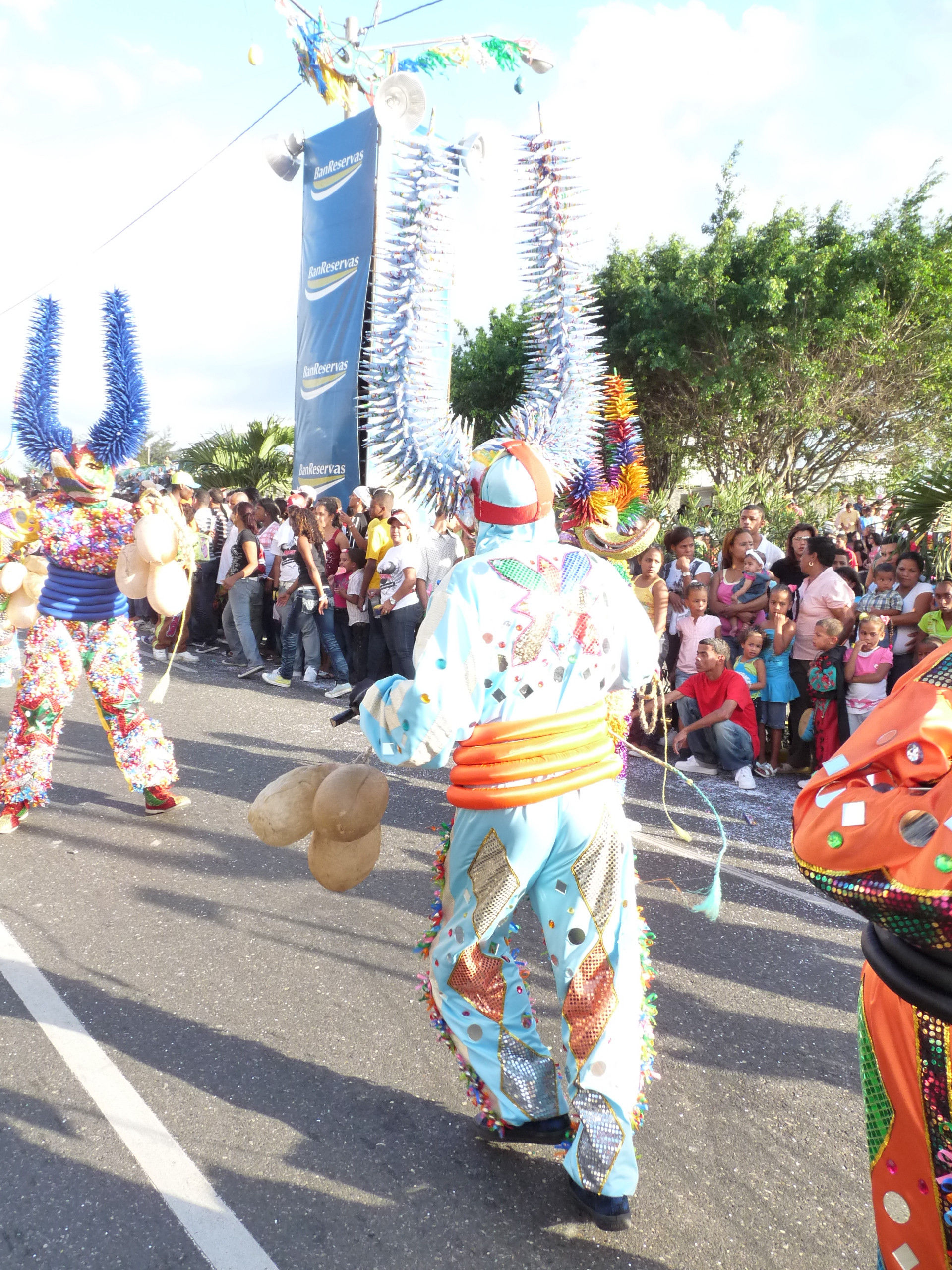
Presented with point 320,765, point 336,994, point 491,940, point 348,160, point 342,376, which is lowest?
point 336,994

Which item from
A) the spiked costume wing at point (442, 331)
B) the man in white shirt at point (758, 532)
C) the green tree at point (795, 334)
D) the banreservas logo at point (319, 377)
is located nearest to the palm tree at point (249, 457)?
the banreservas logo at point (319, 377)

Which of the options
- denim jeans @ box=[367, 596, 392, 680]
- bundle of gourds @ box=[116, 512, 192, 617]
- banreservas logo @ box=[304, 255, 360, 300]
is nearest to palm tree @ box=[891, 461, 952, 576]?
denim jeans @ box=[367, 596, 392, 680]

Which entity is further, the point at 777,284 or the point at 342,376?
the point at 777,284

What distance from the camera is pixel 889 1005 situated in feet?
4.29

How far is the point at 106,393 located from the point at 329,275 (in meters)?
8.60

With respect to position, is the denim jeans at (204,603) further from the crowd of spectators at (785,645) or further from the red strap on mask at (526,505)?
the red strap on mask at (526,505)

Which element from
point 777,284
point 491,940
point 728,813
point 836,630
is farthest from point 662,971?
point 777,284

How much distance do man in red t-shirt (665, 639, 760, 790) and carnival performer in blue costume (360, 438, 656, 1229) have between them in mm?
3950

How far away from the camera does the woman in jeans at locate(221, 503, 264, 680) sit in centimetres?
914

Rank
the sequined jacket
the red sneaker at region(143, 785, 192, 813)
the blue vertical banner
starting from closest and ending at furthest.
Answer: the sequined jacket
the red sneaker at region(143, 785, 192, 813)
the blue vertical banner

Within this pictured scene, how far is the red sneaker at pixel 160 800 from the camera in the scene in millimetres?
4777

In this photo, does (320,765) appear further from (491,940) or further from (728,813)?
(728,813)

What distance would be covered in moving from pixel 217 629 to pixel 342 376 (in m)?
3.80

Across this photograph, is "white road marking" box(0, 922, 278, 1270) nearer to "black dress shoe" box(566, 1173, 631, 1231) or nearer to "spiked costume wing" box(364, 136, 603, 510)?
"black dress shoe" box(566, 1173, 631, 1231)
